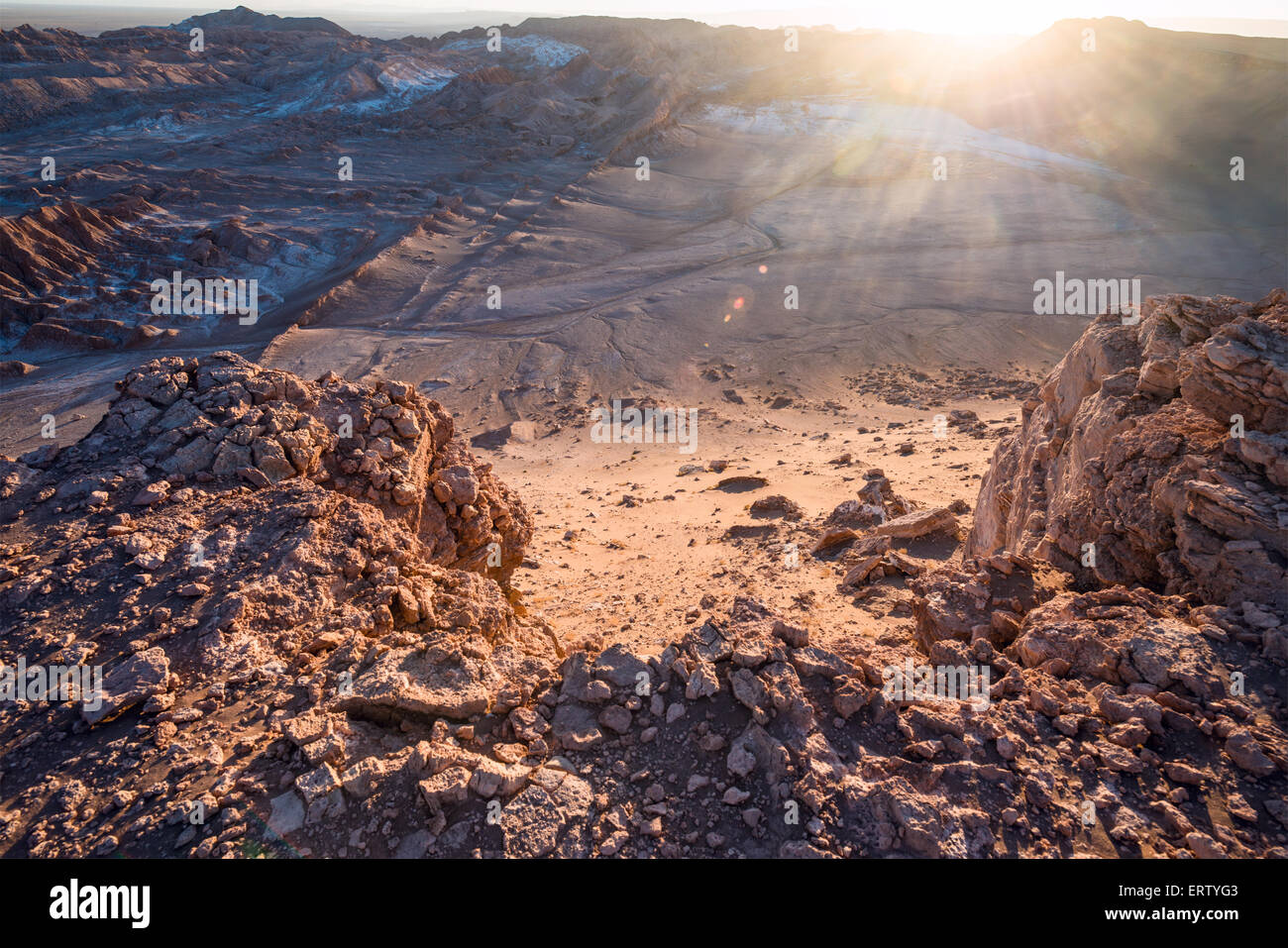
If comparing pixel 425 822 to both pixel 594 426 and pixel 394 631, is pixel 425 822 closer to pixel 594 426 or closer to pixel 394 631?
pixel 394 631

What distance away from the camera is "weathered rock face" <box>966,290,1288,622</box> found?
4340 mm

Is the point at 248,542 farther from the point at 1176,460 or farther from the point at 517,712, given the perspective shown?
the point at 1176,460

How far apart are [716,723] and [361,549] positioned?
283 cm

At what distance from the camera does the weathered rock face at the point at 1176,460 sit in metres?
4.34

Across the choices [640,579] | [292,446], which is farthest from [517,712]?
[640,579]

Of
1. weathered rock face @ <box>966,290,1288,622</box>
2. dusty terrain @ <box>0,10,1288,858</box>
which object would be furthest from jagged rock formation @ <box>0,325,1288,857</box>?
weathered rock face @ <box>966,290,1288,622</box>

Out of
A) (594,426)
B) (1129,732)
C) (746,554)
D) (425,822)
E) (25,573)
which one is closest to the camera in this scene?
(425,822)

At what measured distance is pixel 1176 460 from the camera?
5.04 metres

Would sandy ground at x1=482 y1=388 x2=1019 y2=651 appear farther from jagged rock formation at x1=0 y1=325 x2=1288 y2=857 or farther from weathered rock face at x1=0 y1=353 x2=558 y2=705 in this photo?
weathered rock face at x1=0 y1=353 x2=558 y2=705

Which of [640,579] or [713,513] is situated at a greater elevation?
[713,513]

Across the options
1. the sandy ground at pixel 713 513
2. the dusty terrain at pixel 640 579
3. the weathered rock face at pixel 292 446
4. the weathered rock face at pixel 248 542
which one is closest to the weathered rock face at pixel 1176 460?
the dusty terrain at pixel 640 579

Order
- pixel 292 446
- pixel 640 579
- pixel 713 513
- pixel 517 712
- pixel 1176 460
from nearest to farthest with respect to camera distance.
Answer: pixel 517 712 < pixel 1176 460 < pixel 292 446 < pixel 640 579 < pixel 713 513

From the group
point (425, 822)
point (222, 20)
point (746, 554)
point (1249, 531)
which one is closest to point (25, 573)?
point (425, 822)

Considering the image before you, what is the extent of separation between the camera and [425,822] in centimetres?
303
